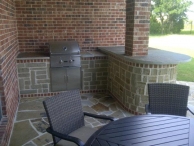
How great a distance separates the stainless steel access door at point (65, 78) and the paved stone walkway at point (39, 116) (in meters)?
0.36

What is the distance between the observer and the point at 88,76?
4.42 m

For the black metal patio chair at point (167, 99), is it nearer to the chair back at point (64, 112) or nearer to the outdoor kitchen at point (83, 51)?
the outdoor kitchen at point (83, 51)

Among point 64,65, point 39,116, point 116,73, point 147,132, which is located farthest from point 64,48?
point 147,132

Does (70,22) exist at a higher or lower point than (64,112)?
higher

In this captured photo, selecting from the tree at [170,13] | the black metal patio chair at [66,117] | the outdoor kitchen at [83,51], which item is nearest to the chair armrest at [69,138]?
the black metal patio chair at [66,117]

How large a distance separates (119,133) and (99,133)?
0.52ft

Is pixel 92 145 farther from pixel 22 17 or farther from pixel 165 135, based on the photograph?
pixel 22 17

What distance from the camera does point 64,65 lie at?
163 inches

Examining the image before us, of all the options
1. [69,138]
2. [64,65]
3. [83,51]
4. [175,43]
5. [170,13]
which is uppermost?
[170,13]

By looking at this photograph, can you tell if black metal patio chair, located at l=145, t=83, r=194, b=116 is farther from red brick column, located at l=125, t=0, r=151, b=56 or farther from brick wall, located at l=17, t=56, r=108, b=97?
brick wall, located at l=17, t=56, r=108, b=97

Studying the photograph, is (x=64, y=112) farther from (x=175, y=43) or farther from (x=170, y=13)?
(x=170, y=13)

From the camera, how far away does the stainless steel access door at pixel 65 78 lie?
4.17 meters

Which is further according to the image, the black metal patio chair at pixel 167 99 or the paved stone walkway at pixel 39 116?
the paved stone walkway at pixel 39 116

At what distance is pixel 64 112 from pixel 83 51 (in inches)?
121
